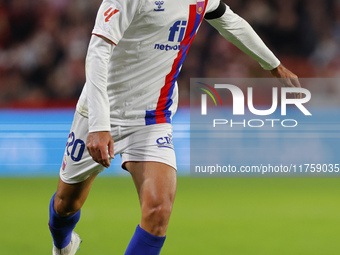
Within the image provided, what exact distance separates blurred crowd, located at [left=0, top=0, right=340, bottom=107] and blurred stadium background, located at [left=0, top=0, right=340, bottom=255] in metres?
0.02

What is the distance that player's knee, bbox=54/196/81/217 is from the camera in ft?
11.2

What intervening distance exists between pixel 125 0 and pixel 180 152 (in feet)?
13.6

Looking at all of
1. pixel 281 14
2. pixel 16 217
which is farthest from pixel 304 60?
pixel 16 217

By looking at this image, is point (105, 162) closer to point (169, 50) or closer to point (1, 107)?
point (169, 50)

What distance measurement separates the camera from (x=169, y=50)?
3059 mm

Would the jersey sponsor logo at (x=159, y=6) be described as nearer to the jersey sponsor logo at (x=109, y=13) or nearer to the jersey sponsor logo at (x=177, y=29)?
the jersey sponsor logo at (x=177, y=29)

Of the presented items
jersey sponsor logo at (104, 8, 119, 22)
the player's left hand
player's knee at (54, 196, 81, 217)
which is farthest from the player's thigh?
the player's left hand

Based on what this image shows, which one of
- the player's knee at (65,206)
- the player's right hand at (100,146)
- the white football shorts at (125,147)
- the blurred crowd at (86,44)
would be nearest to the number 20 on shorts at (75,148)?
the white football shorts at (125,147)

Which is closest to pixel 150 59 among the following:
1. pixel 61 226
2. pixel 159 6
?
pixel 159 6

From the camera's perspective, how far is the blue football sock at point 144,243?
9.07 feet

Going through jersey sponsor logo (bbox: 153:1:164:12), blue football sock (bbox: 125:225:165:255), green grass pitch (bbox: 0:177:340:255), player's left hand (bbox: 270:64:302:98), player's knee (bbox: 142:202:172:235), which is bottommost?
green grass pitch (bbox: 0:177:340:255)

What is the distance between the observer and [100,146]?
8.71ft

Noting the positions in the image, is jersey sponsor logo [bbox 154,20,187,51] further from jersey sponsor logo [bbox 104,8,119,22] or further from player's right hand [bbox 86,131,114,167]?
player's right hand [bbox 86,131,114,167]

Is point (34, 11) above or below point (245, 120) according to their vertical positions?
above
